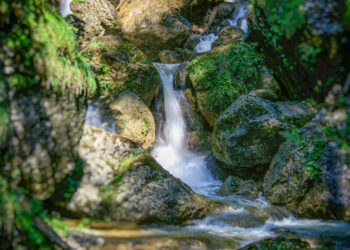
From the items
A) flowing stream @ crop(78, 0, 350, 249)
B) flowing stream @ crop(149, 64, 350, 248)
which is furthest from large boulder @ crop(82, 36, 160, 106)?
flowing stream @ crop(149, 64, 350, 248)

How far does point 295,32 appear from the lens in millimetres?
2852

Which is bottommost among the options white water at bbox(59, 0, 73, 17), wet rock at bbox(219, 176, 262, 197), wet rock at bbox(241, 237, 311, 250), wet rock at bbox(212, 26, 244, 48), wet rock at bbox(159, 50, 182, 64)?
wet rock at bbox(241, 237, 311, 250)

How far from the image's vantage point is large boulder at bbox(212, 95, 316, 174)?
611 centimetres

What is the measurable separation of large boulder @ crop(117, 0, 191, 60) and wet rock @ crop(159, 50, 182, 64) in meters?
0.58

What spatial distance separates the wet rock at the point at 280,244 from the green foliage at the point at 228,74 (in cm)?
512

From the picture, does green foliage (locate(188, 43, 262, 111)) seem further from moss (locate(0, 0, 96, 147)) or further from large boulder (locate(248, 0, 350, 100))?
moss (locate(0, 0, 96, 147))

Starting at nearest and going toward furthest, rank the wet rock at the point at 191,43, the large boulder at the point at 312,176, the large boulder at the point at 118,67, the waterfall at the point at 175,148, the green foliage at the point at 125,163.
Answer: the large boulder at the point at 312,176
the green foliage at the point at 125,163
the large boulder at the point at 118,67
the waterfall at the point at 175,148
the wet rock at the point at 191,43

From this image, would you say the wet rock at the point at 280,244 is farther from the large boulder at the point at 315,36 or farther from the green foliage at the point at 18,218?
the green foliage at the point at 18,218

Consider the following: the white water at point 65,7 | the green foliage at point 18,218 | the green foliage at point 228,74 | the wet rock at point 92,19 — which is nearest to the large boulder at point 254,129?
the green foliage at point 228,74

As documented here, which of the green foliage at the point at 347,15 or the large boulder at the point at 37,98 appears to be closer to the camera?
the green foliage at the point at 347,15

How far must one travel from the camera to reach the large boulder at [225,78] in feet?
27.2

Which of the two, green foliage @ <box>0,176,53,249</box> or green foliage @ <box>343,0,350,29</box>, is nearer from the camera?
green foliage @ <box>0,176,53,249</box>

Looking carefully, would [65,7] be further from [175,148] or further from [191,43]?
[175,148]

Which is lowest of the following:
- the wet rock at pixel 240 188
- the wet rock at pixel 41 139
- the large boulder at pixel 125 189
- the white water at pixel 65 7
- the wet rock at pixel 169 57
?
the wet rock at pixel 240 188
